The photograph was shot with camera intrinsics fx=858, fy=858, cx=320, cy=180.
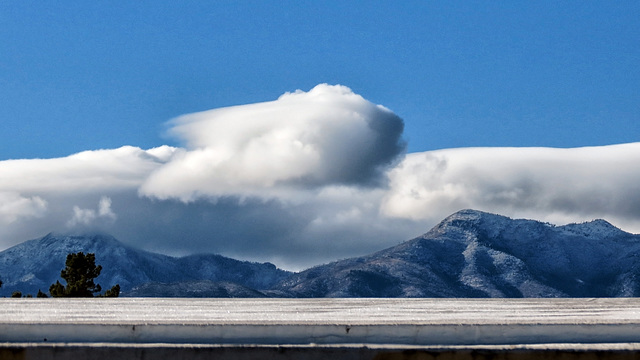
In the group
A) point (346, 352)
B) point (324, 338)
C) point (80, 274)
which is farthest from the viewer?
point (80, 274)

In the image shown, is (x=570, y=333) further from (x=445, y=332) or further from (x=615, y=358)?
(x=445, y=332)

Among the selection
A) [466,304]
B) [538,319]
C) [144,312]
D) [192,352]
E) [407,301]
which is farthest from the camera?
[407,301]

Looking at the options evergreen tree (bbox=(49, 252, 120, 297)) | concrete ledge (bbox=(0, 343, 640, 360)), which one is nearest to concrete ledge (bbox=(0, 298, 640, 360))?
concrete ledge (bbox=(0, 343, 640, 360))

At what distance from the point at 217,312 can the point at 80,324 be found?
3.52 metres

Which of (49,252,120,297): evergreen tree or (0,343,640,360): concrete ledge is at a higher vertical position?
(49,252,120,297): evergreen tree

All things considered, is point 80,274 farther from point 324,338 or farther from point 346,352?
point 346,352

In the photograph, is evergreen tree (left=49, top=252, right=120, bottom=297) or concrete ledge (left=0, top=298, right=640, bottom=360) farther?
evergreen tree (left=49, top=252, right=120, bottom=297)

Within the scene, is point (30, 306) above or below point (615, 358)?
above

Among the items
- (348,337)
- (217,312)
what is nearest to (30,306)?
(217,312)

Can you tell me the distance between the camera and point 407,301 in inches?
705

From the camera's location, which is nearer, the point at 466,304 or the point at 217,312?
the point at 217,312

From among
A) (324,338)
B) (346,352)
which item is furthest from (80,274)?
(346,352)

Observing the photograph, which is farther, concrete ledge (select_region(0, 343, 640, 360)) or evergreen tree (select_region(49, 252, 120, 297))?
evergreen tree (select_region(49, 252, 120, 297))

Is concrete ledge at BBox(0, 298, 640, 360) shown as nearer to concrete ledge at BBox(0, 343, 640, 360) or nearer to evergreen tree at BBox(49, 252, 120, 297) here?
concrete ledge at BBox(0, 343, 640, 360)
